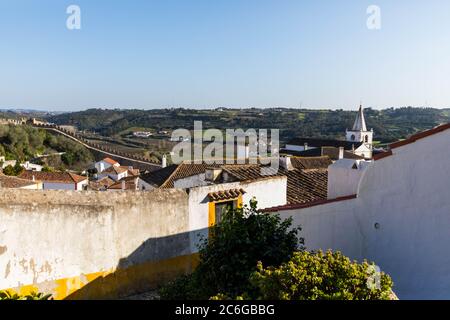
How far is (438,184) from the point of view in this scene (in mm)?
6953

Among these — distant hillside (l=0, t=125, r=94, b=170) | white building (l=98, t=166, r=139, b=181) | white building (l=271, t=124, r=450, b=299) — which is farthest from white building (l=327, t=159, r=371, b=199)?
distant hillside (l=0, t=125, r=94, b=170)

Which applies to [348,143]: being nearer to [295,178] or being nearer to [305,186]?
[295,178]

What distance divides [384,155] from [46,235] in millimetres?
6292

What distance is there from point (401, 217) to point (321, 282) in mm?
3353

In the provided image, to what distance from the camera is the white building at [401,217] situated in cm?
696

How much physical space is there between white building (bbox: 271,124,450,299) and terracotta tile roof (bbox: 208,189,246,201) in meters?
2.41

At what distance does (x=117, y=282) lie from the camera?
8.88m

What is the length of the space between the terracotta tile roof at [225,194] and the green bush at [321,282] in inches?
212

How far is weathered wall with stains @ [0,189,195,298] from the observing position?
7656 millimetres

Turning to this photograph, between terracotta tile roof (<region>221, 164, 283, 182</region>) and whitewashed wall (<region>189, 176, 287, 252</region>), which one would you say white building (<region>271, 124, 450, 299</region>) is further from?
terracotta tile roof (<region>221, 164, 283, 182</region>)

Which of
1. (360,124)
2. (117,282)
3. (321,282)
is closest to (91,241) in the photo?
(117,282)

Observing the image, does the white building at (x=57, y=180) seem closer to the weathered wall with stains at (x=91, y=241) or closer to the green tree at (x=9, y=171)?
the green tree at (x=9, y=171)

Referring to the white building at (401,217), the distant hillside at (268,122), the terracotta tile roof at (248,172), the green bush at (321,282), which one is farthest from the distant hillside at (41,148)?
the green bush at (321,282)
